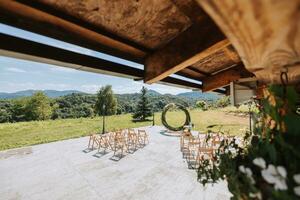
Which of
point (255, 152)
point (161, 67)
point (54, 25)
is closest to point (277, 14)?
point (255, 152)

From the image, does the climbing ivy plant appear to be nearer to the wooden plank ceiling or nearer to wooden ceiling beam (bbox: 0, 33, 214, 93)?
the wooden plank ceiling

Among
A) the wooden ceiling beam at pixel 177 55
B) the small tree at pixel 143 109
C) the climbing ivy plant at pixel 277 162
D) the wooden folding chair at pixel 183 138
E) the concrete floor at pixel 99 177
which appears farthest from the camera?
the small tree at pixel 143 109

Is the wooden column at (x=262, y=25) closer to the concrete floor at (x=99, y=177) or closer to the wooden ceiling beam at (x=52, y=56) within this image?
the wooden ceiling beam at (x=52, y=56)

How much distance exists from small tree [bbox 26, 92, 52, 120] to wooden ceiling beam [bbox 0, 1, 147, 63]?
40816 mm

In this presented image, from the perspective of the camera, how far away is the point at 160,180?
5957mm

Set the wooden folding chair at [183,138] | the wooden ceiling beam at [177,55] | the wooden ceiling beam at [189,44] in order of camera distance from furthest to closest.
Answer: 1. the wooden folding chair at [183,138]
2. the wooden ceiling beam at [177,55]
3. the wooden ceiling beam at [189,44]

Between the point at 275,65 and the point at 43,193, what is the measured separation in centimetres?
635

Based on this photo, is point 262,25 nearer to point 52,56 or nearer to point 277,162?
point 277,162

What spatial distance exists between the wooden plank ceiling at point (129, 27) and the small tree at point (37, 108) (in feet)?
134

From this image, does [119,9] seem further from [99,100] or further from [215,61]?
[99,100]

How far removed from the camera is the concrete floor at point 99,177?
17.0 ft

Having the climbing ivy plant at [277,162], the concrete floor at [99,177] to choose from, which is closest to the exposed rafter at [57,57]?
the climbing ivy plant at [277,162]

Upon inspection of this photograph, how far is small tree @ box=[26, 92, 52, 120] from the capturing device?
36969mm

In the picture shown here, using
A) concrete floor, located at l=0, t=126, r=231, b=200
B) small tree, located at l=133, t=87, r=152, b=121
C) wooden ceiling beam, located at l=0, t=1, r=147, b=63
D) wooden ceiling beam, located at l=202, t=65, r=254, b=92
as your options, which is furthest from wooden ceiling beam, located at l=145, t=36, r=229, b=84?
small tree, located at l=133, t=87, r=152, b=121
